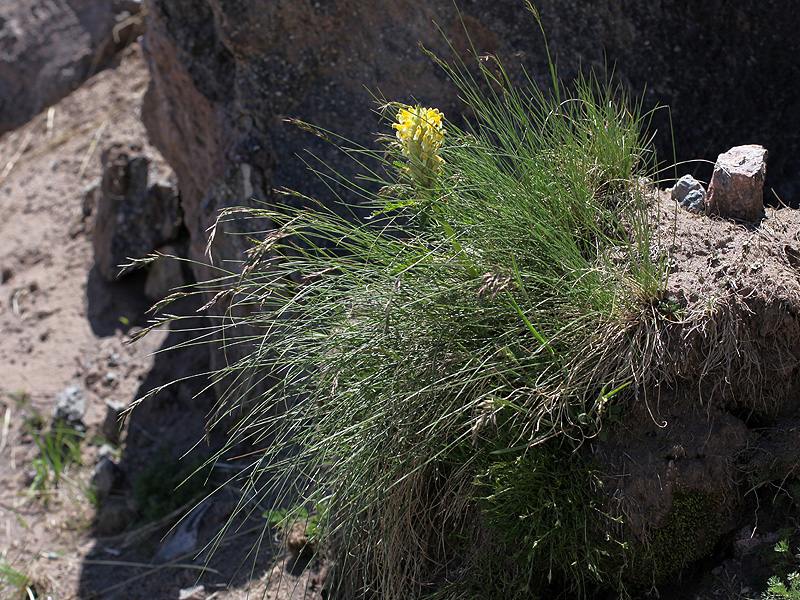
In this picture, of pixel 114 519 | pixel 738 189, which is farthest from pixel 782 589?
pixel 114 519

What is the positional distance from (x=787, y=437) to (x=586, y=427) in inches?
22.8

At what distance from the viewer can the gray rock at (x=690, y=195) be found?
247 cm

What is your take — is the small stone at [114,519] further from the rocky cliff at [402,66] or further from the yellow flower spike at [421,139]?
the yellow flower spike at [421,139]

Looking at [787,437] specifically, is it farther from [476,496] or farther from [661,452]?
[476,496]

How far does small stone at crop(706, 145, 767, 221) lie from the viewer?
91.6 inches

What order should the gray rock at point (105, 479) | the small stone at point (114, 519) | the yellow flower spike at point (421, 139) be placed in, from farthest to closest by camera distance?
the gray rock at point (105, 479) → the small stone at point (114, 519) → the yellow flower spike at point (421, 139)

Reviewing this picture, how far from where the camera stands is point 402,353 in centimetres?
223

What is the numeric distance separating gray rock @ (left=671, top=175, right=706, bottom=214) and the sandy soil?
185 centimetres

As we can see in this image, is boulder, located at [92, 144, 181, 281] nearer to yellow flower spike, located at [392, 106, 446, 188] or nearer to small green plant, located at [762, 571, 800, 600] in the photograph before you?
yellow flower spike, located at [392, 106, 446, 188]

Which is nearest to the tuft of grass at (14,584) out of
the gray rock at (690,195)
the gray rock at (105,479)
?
the gray rock at (105,479)

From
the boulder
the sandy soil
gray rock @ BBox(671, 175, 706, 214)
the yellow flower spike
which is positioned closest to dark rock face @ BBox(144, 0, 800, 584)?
gray rock @ BBox(671, 175, 706, 214)

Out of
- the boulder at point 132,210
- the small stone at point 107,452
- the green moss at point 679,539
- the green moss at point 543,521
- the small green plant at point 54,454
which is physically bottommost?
the small stone at point 107,452

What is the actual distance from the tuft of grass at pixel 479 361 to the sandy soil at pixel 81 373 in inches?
23.2

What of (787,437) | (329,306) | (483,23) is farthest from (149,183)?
(787,437)
